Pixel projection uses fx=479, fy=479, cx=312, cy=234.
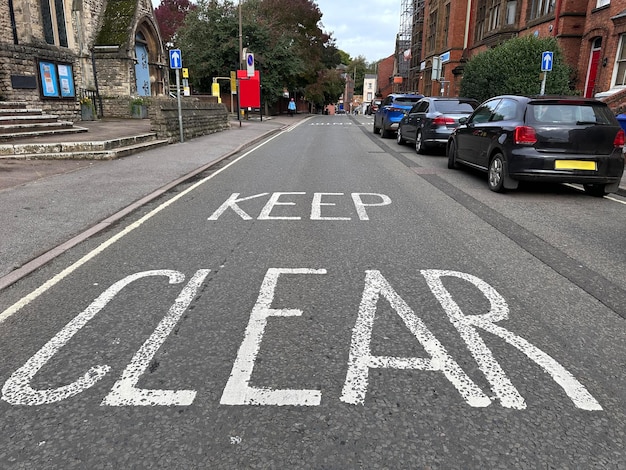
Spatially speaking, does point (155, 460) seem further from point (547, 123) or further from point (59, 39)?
point (59, 39)

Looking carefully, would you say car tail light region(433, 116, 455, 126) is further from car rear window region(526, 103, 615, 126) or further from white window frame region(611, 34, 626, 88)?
white window frame region(611, 34, 626, 88)

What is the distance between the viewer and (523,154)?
307 inches

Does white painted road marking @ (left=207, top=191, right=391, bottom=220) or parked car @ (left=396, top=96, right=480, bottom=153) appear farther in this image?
parked car @ (left=396, top=96, right=480, bottom=153)

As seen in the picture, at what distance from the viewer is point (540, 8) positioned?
2428cm

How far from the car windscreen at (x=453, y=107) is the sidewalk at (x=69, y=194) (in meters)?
6.48

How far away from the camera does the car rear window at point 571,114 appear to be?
7.71m

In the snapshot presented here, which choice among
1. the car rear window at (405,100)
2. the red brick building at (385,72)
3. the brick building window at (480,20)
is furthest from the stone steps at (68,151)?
the red brick building at (385,72)

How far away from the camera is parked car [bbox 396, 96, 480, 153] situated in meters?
13.5

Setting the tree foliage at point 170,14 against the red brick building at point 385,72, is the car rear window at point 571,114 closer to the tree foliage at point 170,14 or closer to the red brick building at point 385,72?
the tree foliage at point 170,14

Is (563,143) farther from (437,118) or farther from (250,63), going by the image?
(250,63)

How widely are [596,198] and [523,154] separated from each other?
160 centimetres

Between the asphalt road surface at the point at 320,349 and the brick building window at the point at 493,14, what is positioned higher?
the brick building window at the point at 493,14

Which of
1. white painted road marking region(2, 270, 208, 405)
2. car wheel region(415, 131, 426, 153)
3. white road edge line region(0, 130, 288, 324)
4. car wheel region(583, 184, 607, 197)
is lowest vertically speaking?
white road edge line region(0, 130, 288, 324)

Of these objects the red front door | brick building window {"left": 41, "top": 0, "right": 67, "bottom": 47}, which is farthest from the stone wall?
the red front door
